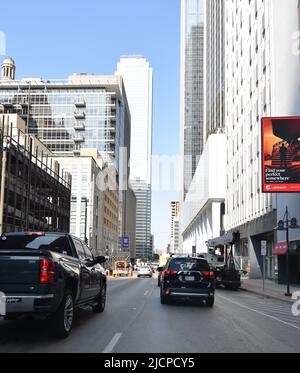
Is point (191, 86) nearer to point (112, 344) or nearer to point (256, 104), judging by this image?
point (256, 104)

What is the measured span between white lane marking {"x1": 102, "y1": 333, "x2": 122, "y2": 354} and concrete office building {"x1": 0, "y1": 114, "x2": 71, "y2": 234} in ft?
114

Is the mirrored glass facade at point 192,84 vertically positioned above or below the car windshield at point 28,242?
above

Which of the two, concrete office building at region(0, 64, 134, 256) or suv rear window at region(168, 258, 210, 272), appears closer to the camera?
suv rear window at region(168, 258, 210, 272)

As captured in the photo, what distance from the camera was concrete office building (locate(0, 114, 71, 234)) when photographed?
1794 inches

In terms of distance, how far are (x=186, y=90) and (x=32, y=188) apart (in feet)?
438

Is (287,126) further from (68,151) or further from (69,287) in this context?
(68,151)

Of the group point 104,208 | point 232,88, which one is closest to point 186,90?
point 104,208

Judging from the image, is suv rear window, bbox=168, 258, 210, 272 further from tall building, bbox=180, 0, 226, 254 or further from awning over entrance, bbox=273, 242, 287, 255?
tall building, bbox=180, 0, 226, 254

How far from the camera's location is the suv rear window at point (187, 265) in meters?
16.3

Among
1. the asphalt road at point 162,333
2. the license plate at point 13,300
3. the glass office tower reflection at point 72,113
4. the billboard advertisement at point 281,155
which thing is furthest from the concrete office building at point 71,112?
the license plate at point 13,300

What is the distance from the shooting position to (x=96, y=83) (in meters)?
128

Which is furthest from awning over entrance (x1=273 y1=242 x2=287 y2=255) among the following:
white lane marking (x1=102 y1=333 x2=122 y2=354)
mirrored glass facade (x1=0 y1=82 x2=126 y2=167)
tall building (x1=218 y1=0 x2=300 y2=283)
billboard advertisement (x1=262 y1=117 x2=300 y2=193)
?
mirrored glass facade (x1=0 y1=82 x2=126 y2=167)

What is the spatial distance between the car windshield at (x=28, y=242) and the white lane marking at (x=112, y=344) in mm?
2332

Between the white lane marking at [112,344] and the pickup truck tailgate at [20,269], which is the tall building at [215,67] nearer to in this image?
the white lane marking at [112,344]
